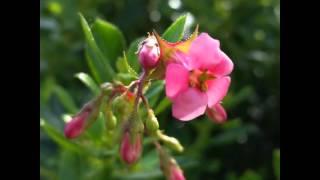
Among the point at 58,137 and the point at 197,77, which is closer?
the point at 197,77

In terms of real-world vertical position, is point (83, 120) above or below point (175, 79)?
below

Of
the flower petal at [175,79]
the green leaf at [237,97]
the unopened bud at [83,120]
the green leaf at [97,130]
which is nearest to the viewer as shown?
the flower petal at [175,79]

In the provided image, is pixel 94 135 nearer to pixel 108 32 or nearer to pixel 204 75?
pixel 108 32

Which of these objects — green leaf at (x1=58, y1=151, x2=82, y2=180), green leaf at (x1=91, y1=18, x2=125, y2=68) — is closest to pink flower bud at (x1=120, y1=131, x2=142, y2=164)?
green leaf at (x1=91, y1=18, x2=125, y2=68)

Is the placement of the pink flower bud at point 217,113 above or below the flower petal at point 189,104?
below

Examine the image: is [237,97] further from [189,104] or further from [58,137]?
[189,104]

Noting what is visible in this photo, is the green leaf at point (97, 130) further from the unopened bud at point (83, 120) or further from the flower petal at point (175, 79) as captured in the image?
the flower petal at point (175, 79)

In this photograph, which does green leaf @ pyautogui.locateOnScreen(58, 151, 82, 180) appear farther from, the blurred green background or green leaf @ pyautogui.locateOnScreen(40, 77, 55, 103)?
green leaf @ pyautogui.locateOnScreen(40, 77, 55, 103)

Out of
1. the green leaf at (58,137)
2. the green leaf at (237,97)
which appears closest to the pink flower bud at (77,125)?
the green leaf at (58,137)

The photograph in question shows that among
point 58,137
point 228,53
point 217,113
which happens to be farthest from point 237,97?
point 217,113
